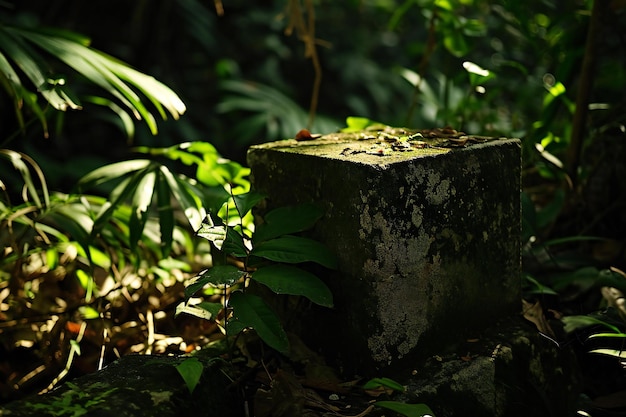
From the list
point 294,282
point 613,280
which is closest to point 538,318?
point 613,280

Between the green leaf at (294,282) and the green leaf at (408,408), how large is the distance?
18 centimetres

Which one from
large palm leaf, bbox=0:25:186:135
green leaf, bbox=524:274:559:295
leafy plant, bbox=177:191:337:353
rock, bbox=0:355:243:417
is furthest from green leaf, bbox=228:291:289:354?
green leaf, bbox=524:274:559:295

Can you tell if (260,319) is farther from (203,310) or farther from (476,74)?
(476,74)

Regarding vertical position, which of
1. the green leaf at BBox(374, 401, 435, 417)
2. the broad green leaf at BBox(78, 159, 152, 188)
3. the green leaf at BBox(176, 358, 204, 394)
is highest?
the broad green leaf at BBox(78, 159, 152, 188)

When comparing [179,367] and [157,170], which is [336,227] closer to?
[179,367]

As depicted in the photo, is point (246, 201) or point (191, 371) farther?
point (246, 201)

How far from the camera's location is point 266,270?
1.12 meters

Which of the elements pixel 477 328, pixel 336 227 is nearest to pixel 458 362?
pixel 477 328

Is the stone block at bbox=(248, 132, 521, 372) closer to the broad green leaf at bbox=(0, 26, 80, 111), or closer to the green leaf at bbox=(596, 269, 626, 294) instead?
the green leaf at bbox=(596, 269, 626, 294)

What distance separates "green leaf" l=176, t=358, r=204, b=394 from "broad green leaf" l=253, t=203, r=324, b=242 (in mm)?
233

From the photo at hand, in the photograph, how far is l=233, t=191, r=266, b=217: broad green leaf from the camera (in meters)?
1.14

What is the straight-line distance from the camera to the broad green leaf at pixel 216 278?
1041 millimetres

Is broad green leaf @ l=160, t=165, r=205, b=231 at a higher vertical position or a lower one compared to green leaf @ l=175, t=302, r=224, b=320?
higher

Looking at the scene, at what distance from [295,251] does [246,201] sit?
0.43 ft
